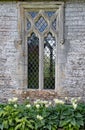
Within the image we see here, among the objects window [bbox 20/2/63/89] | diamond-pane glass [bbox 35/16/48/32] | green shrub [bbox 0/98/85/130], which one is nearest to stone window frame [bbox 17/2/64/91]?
window [bbox 20/2/63/89]

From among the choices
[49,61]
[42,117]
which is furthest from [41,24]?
[42,117]

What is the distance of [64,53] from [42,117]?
6.08 feet

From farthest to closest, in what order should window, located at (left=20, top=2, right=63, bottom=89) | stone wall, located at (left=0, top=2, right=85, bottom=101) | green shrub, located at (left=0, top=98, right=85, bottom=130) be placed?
window, located at (left=20, top=2, right=63, bottom=89) → stone wall, located at (left=0, top=2, right=85, bottom=101) → green shrub, located at (left=0, top=98, right=85, bottom=130)

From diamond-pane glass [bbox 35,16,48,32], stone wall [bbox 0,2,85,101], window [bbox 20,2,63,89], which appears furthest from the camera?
diamond-pane glass [bbox 35,16,48,32]

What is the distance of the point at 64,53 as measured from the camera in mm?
6719

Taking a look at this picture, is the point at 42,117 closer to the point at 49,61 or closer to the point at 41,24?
the point at 49,61

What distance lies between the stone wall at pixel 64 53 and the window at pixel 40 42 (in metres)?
0.19

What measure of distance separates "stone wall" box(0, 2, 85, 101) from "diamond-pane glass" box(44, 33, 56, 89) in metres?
0.27

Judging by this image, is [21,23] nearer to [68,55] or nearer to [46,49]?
[46,49]

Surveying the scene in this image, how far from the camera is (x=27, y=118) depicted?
5469mm

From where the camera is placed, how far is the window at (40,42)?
6836 mm

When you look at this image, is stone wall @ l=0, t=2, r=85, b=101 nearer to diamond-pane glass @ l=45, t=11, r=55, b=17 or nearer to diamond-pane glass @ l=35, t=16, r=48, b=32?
diamond-pane glass @ l=45, t=11, r=55, b=17

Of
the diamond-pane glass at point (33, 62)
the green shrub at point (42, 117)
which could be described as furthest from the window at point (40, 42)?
the green shrub at point (42, 117)

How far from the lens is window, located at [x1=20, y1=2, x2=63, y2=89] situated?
6836 millimetres
